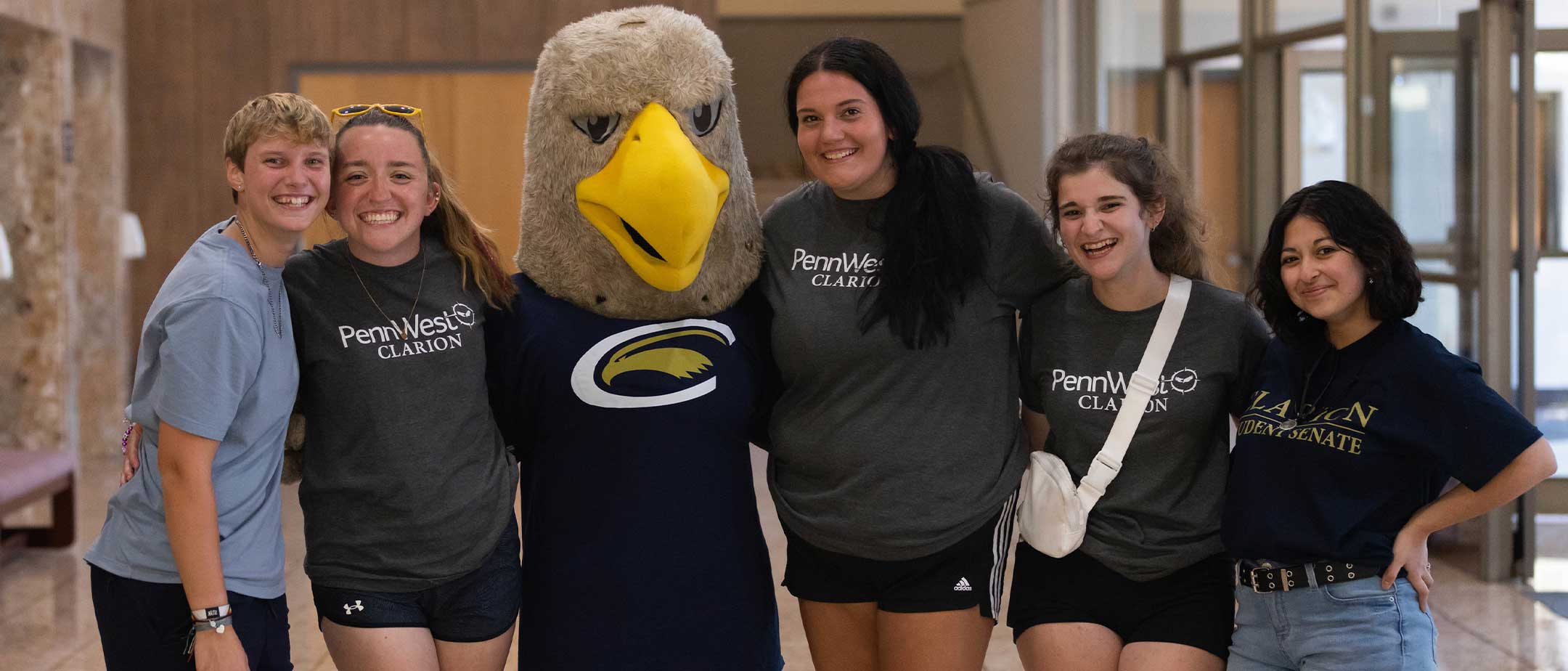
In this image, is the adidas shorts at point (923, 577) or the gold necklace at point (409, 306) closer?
the gold necklace at point (409, 306)

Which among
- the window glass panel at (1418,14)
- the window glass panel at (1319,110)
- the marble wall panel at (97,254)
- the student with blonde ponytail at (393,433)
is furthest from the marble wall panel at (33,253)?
the window glass panel at (1319,110)

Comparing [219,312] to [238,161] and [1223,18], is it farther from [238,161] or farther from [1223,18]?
[1223,18]

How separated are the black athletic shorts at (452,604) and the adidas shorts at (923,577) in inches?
19.7

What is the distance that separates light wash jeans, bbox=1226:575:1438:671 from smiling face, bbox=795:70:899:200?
3.10ft

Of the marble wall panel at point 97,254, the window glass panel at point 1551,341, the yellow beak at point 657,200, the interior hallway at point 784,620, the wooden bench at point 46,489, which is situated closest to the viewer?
the yellow beak at point 657,200

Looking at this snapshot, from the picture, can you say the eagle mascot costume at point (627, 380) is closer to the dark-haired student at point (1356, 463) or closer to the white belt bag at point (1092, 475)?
the white belt bag at point (1092, 475)

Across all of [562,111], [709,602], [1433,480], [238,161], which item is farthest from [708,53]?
[1433,480]

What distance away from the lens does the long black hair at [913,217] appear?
214 cm

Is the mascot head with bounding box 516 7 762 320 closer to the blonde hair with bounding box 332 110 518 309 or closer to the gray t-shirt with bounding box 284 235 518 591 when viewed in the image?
the blonde hair with bounding box 332 110 518 309

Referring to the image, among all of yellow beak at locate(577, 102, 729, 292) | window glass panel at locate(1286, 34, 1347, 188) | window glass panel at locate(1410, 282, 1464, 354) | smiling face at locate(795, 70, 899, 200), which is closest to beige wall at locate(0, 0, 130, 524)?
yellow beak at locate(577, 102, 729, 292)

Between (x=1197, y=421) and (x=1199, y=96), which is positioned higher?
(x=1199, y=96)

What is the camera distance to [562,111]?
Answer: 2.21 metres

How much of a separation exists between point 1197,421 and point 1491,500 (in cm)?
44

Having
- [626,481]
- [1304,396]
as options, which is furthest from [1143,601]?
[626,481]
